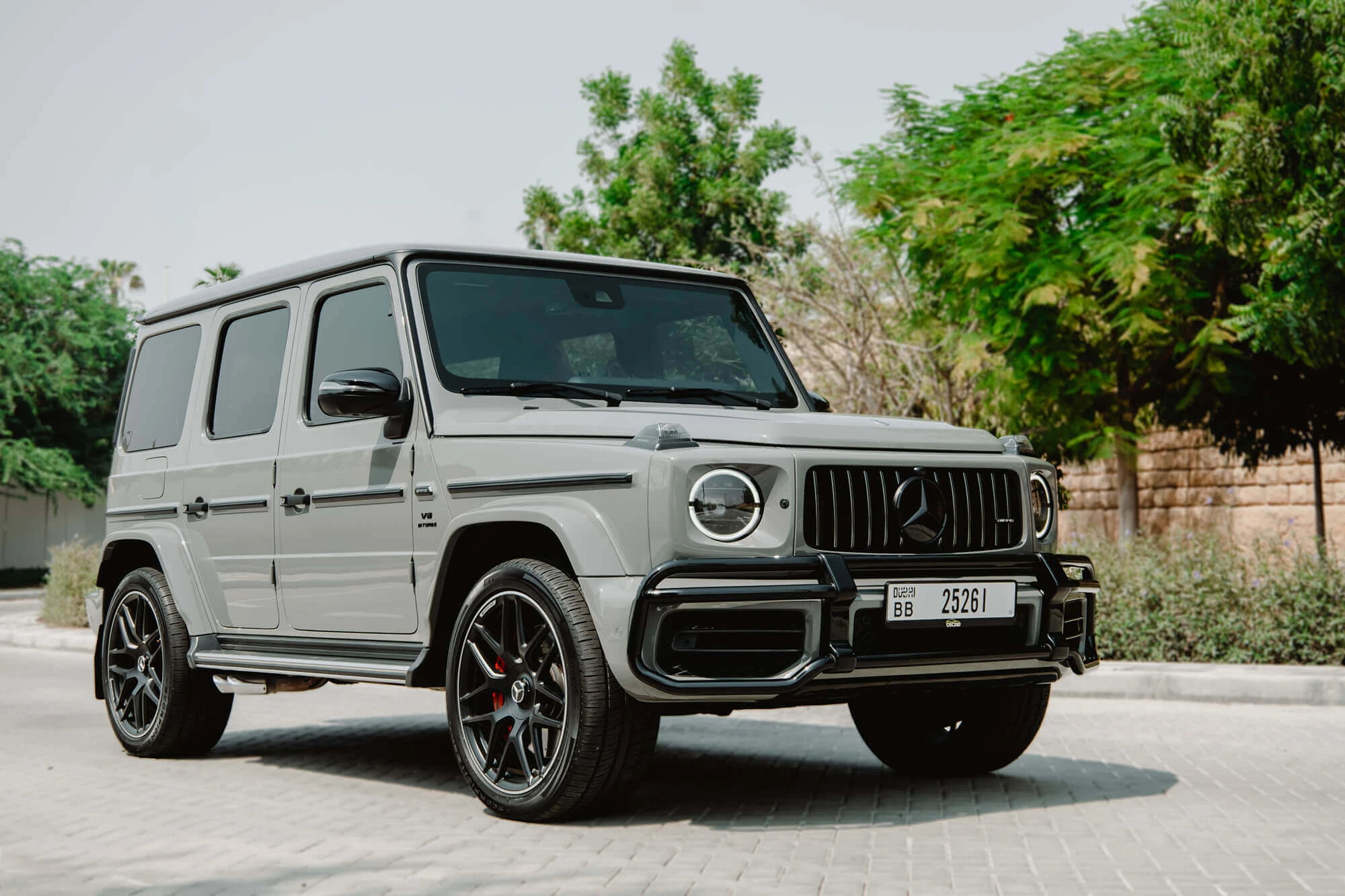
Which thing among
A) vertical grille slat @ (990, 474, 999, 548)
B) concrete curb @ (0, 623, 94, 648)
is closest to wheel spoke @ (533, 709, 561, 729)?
vertical grille slat @ (990, 474, 999, 548)

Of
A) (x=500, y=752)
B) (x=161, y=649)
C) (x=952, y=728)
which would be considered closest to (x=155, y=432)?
(x=161, y=649)

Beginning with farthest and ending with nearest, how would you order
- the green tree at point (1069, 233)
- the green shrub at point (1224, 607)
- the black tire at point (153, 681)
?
1. the green tree at point (1069, 233)
2. the green shrub at point (1224, 607)
3. the black tire at point (153, 681)

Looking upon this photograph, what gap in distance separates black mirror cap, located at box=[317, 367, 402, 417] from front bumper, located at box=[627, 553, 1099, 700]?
168 cm

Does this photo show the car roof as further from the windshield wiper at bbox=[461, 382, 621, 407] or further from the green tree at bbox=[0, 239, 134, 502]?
the green tree at bbox=[0, 239, 134, 502]

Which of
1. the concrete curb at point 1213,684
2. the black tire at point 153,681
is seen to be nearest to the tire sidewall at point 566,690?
the black tire at point 153,681

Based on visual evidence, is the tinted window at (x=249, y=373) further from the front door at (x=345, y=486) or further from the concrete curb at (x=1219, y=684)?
the concrete curb at (x=1219, y=684)

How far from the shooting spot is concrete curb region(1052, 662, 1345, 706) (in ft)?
36.7

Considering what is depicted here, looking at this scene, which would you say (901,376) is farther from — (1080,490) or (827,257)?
(1080,490)

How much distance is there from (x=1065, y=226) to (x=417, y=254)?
47.7 feet

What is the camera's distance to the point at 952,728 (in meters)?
7.30

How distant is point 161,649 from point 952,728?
3.97 metres

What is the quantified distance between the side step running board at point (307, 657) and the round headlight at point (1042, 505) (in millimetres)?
2531

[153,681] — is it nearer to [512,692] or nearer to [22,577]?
[512,692]

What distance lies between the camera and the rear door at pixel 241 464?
7.49m
